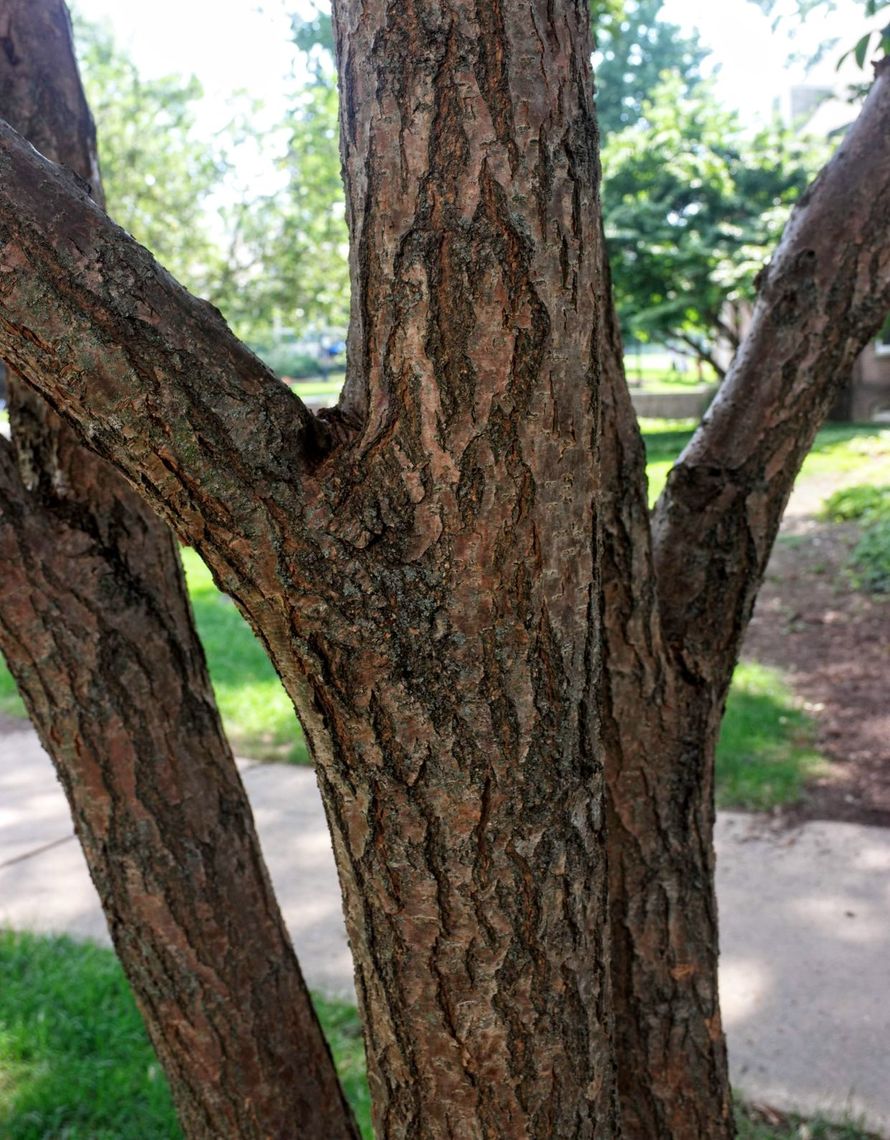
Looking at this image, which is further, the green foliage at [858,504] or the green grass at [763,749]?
the green foliage at [858,504]

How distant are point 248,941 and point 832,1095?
1.86m

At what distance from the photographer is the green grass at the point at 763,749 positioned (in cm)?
483

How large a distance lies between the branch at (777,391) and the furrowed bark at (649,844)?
0.13 meters

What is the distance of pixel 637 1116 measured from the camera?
2.01 meters

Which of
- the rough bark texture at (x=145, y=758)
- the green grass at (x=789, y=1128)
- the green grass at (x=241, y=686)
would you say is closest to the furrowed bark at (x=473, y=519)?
the rough bark texture at (x=145, y=758)

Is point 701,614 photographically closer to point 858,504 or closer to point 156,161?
point 858,504

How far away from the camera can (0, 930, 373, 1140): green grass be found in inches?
123

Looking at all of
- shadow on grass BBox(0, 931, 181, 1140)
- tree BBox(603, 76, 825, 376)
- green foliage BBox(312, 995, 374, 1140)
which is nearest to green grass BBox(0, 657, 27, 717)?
shadow on grass BBox(0, 931, 181, 1140)

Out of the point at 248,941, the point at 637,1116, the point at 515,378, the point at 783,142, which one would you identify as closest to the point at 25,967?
the point at 248,941

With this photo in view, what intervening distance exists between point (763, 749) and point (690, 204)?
13.6 m

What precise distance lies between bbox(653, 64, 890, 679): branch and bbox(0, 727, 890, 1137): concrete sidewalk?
5.58 ft

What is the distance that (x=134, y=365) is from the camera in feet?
4.10

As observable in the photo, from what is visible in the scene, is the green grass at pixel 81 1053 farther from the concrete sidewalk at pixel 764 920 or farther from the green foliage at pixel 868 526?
the green foliage at pixel 868 526

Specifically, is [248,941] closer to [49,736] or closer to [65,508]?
[49,736]
